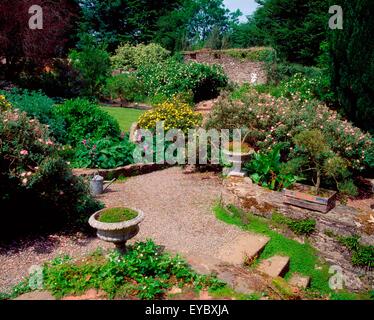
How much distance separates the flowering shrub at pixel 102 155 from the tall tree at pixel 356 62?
520cm

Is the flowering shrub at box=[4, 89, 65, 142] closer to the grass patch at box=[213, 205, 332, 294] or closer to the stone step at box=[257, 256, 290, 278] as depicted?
the grass patch at box=[213, 205, 332, 294]

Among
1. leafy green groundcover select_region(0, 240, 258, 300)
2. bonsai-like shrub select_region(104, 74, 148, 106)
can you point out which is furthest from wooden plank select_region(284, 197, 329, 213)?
bonsai-like shrub select_region(104, 74, 148, 106)

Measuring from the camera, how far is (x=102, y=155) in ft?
23.9

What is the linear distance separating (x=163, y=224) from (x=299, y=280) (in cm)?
208

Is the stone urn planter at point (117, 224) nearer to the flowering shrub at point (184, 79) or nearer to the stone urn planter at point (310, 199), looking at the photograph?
the stone urn planter at point (310, 199)

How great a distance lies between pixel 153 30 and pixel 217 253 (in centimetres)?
2974

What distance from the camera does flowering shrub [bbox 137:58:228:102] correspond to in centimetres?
1598

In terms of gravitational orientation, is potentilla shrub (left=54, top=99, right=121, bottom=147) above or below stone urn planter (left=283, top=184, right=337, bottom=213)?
above

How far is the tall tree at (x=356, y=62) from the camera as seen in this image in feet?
24.0

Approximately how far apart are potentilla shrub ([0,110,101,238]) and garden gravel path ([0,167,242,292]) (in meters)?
0.32

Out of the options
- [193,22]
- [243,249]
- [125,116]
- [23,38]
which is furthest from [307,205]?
[193,22]

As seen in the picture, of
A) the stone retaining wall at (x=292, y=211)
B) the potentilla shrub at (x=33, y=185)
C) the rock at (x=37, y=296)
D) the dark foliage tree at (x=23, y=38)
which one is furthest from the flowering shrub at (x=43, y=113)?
the dark foliage tree at (x=23, y=38)

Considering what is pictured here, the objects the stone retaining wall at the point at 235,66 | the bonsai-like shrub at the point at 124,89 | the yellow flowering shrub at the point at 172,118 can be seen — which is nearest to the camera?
the yellow flowering shrub at the point at 172,118

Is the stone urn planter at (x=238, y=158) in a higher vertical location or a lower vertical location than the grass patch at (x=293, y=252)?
higher
